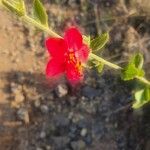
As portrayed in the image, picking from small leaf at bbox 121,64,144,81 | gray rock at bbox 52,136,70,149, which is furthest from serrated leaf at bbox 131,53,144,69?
gray rock at bbox 52,136,70,149

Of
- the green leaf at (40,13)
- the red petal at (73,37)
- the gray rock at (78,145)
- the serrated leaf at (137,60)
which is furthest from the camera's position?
the gray rock at (78,145)

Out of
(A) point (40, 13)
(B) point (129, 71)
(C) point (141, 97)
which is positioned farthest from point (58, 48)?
(C) point (141, 97)

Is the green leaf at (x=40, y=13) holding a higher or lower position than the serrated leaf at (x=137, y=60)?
higher

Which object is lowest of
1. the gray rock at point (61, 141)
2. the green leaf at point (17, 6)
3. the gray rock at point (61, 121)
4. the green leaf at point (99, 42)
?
the gray rock at point (61, 141)

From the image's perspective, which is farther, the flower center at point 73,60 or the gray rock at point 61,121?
the gray rock at point 61,121

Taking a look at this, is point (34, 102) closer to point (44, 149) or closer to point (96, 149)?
point (44, 149)

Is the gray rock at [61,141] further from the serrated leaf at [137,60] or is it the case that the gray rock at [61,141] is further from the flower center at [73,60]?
the flower center at [73,60]

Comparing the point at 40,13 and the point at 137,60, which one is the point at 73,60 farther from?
the point at 137,60

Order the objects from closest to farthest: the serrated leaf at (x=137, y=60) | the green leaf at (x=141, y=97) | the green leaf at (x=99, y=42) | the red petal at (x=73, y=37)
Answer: the red petal at (x=73, y=37), the green leaf at (x=99, y=42), the serrated leaf at (x=137, y=60), the green leaf at (x=141, y=97)

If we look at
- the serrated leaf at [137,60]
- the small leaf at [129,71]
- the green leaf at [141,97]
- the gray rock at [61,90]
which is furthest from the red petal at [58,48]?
the gray rock at [61,90]
